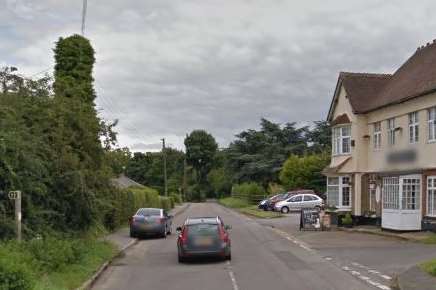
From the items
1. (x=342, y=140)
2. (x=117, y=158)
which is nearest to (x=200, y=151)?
(x=342, y=140)

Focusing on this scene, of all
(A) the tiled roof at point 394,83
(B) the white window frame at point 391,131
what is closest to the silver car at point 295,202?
(A) the tiled roof at point 394,83

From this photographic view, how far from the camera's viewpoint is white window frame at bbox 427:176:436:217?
31.6 meters

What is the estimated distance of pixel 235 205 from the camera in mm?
91062

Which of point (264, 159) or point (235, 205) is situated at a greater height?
point (264, 159)

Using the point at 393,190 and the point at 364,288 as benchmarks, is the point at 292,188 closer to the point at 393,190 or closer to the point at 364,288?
the point at 393,190

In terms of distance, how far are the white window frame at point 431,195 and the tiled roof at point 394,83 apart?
4000 mm

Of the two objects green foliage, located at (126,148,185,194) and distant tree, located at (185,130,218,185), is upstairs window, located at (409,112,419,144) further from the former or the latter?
distant tree, located at (185,130,218,185)

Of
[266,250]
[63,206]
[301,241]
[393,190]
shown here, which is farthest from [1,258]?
[393,190]

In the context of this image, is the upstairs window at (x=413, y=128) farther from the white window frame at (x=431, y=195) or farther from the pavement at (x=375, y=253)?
the pavement at (x=375, y=253)

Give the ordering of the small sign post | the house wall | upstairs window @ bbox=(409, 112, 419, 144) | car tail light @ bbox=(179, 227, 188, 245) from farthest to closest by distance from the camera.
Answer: upstairs window @ bbox=(409, 112, 419, 144)
the house wall
car tail light @ bbox=(179, 227, 188, 245)
the small sign post

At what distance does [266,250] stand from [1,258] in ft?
51.8

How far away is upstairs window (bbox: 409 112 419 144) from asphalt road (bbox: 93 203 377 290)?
945cm

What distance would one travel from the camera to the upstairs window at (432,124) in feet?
105

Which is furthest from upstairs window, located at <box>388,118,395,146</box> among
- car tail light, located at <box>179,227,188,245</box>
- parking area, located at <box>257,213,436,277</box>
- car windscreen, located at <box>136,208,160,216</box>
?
car tail light, located at <box>179,227,188,245</box>
